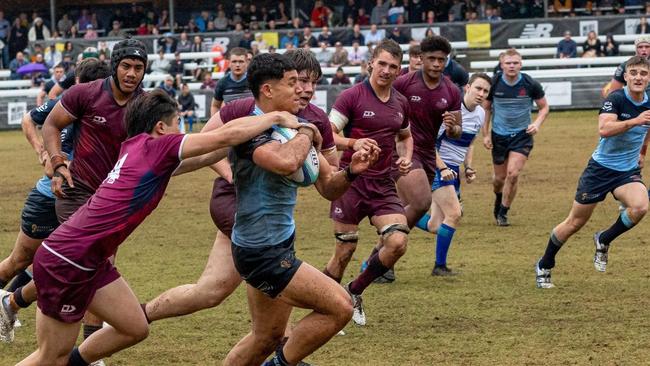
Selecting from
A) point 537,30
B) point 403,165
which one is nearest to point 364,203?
point 403,165

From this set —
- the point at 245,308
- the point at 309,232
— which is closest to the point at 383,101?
the point at 245,308

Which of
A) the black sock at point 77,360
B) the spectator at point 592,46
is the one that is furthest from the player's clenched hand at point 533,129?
the spectator at point 592,46

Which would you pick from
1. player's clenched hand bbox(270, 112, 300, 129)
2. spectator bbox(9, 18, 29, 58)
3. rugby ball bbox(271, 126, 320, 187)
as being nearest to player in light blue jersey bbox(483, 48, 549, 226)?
rugby ball bbox(271, 126, 320, 187)

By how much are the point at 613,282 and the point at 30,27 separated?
3371cm

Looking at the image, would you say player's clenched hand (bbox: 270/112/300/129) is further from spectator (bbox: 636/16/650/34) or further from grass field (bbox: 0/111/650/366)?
spectator (bbox: 636/16/650/34)

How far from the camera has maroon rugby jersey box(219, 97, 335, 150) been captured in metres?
7.64

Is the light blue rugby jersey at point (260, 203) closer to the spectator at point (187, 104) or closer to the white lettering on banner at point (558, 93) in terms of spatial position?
the spectator at point (187, 104)

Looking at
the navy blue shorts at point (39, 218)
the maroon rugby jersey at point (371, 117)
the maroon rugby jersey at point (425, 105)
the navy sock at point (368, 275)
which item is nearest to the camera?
the navy blue shorts at point (39, 218)

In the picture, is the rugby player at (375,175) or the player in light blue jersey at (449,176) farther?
the player in light blue jersey at (449,176)

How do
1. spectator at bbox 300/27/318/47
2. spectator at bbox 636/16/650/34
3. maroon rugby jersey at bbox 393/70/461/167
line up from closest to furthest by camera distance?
maroon rugby jersey at bbox 393/70/461/167, spectator at bbox 636/16/650/34, spectator at bbox 300/27/318/47

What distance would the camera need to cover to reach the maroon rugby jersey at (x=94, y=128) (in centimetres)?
865

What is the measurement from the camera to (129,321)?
6.87 metres

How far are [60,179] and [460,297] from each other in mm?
3915

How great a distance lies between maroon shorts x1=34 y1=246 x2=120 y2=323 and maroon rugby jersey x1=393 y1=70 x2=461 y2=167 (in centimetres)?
568
